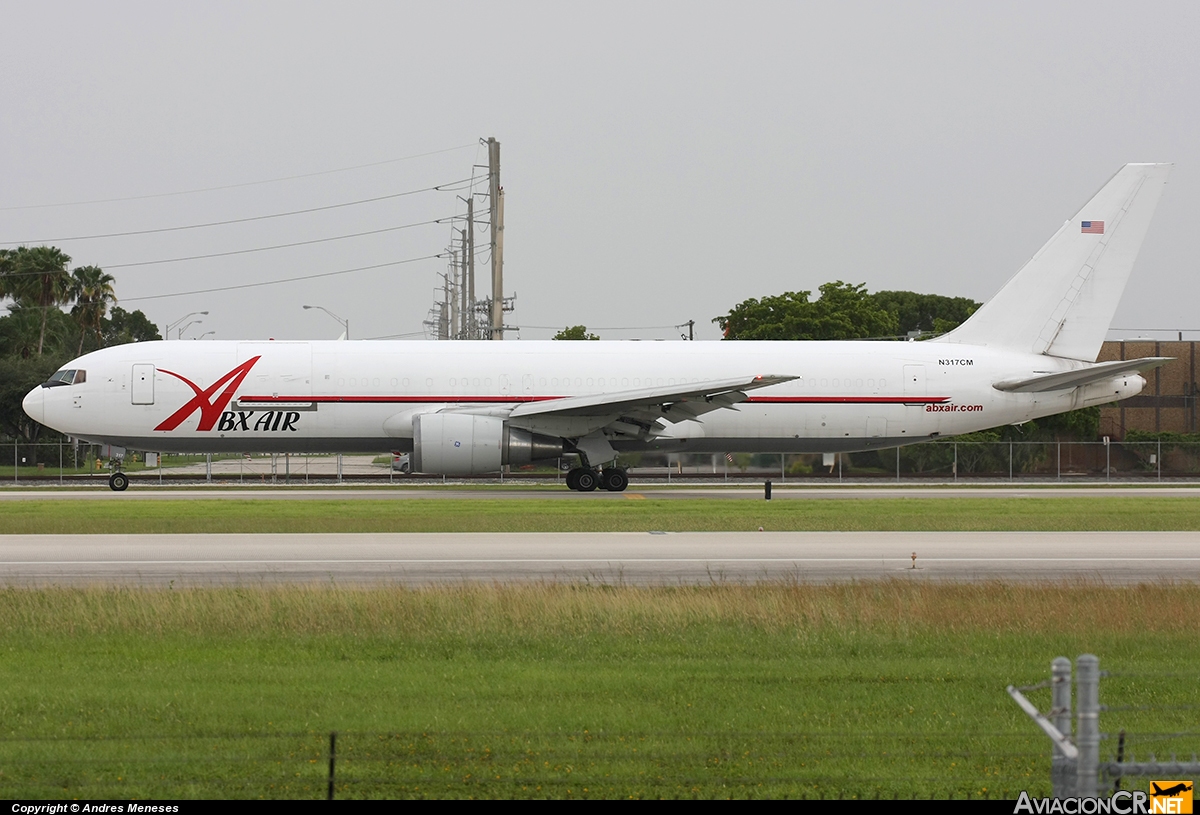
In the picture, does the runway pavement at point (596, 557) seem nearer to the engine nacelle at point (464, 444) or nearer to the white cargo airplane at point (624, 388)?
the engine nacelle at point (464, 444)

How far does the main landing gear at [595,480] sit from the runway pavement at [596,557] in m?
13.3

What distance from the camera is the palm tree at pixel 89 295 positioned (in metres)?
85.3

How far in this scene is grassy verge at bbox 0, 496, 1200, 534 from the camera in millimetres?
24172

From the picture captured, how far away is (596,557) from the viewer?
19422 millimetres

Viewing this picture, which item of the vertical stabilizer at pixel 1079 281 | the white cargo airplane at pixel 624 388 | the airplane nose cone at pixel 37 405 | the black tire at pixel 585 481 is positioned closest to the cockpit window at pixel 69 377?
the white cargo airplane at pixel 624 388

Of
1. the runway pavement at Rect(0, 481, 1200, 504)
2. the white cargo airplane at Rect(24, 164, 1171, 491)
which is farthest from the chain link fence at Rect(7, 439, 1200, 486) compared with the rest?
the white cargo airplane at Rect(24, 164, 1171, 491)

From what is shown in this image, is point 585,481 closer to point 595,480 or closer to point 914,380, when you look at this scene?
point 595,480

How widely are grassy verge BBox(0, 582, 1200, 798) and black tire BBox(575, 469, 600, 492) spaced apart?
21032 mm

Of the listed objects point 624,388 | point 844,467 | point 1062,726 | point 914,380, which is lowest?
point 1062,726

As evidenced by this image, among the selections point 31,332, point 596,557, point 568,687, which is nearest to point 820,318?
point 31,332

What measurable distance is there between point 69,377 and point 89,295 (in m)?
54.6
